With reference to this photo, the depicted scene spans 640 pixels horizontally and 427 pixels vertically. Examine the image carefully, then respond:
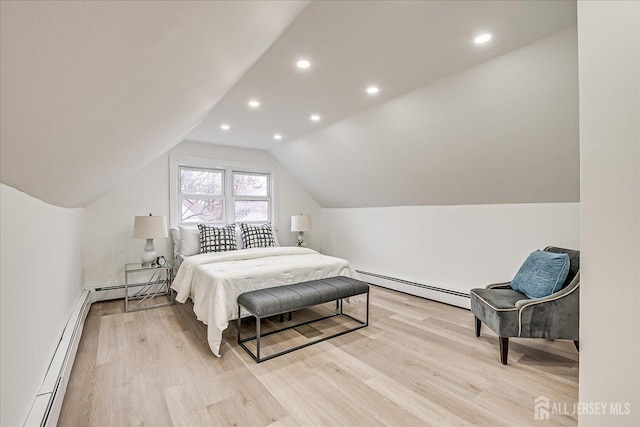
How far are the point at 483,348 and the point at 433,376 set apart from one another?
2.35 feet

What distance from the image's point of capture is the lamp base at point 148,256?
148 inches

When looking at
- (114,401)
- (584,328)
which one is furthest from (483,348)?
(114,401)

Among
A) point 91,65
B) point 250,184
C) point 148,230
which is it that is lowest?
point 148,230

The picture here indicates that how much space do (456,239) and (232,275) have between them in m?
2.74

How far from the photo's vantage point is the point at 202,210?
4.78 metres

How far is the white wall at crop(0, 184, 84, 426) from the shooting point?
102 centimetres

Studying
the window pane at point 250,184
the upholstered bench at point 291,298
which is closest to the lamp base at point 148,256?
the window pane at point 250,184

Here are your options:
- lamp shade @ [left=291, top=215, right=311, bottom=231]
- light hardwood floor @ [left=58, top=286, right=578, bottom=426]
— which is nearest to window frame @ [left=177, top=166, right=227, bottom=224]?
lamp shade @ [left=291, top=215, right=311, bottom=231]

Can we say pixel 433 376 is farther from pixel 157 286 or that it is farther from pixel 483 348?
pixel 157 286

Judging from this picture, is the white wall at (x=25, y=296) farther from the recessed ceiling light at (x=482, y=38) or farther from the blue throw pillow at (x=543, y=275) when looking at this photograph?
the blue throw pillow at (x=543, y=275)

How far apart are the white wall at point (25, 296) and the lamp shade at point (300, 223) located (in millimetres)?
3579

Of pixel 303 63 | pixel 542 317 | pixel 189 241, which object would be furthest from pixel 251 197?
pixel 542 317

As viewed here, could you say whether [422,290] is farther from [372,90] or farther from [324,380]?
[372,90]

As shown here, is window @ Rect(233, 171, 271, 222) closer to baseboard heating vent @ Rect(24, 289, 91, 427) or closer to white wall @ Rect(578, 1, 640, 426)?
baseboard heating vent @ Rect(24, 289, 91, 427)
